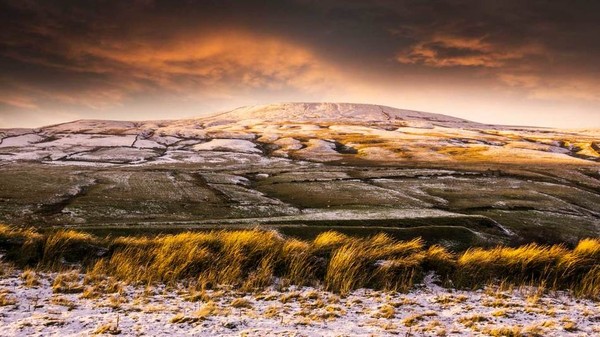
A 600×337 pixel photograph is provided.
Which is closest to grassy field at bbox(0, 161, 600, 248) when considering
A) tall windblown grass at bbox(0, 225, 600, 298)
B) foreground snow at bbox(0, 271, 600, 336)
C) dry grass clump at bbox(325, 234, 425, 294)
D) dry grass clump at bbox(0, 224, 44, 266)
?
dry grass clump at bbox(0, 224, 44, 266)

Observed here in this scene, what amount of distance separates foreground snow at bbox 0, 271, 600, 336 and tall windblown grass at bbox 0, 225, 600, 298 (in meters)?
0.64

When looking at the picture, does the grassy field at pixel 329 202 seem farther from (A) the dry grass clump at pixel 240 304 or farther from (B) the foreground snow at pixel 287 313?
(A) the dry grass clump at pixel 240 304

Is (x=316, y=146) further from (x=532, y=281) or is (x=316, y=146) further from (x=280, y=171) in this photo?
(x=532, y=281)

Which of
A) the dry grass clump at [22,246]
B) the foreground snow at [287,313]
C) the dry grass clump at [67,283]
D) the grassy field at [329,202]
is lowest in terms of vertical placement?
the grassy field at [329,202]

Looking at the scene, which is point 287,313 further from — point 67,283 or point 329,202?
point 329,202

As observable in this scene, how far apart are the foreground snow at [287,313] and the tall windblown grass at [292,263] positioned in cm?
64

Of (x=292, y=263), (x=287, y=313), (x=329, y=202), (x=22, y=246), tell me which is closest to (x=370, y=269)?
(x=292, y=263)

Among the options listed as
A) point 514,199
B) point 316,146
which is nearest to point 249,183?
point 514,199

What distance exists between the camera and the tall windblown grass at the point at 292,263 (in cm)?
1208

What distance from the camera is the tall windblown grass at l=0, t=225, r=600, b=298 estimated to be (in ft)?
39.6

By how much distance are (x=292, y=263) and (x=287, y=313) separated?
3.01 m

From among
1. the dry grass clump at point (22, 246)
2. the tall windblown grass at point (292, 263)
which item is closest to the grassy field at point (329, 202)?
the dry grass clump at point (22, 246)

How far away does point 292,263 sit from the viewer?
12.9 m

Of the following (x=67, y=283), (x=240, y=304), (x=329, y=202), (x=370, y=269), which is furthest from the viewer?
(x=329, y=202)
